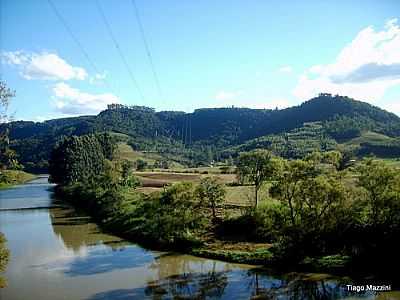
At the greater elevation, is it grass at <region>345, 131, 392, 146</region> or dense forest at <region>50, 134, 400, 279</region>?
grass at <region>345, 131, 392, 146</region>

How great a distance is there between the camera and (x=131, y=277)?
30.8 meters

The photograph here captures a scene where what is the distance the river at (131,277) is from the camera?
2633cm

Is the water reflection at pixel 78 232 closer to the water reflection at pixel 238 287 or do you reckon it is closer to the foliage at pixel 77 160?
the water reflection at pixel 238 287

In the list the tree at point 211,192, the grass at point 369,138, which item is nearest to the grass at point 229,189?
the tree at point 211,192

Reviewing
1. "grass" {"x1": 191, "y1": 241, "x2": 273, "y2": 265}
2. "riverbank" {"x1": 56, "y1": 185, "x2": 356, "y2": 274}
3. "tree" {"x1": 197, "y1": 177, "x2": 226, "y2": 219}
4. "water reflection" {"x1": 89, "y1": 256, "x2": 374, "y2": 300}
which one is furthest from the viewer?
"tree" {"x1": 197, "y1": 177, "x2": 226, "y2": 219}

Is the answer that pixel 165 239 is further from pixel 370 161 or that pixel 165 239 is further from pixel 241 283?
pixel 370 161

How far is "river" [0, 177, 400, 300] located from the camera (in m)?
26.3

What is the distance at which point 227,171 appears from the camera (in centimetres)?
9919

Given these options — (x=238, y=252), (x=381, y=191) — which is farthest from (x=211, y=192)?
(x=381, y=191)

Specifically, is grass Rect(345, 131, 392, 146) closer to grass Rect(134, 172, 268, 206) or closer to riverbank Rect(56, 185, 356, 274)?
grass Rect(134, 172, 268, 206)

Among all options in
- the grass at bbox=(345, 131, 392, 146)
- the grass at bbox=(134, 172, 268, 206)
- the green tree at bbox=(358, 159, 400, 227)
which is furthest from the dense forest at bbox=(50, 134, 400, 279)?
the grass at bbox=(345, 131, 392, 146)

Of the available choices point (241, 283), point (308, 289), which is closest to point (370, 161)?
point (308, 289)

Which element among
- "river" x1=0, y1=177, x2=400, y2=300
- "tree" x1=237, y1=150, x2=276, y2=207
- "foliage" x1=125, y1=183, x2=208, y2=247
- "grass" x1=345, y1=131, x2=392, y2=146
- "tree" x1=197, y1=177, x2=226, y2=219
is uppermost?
"grass" x1=345, y1=131, x2=392, y2=146

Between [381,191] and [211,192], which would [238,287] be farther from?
[211,192]
